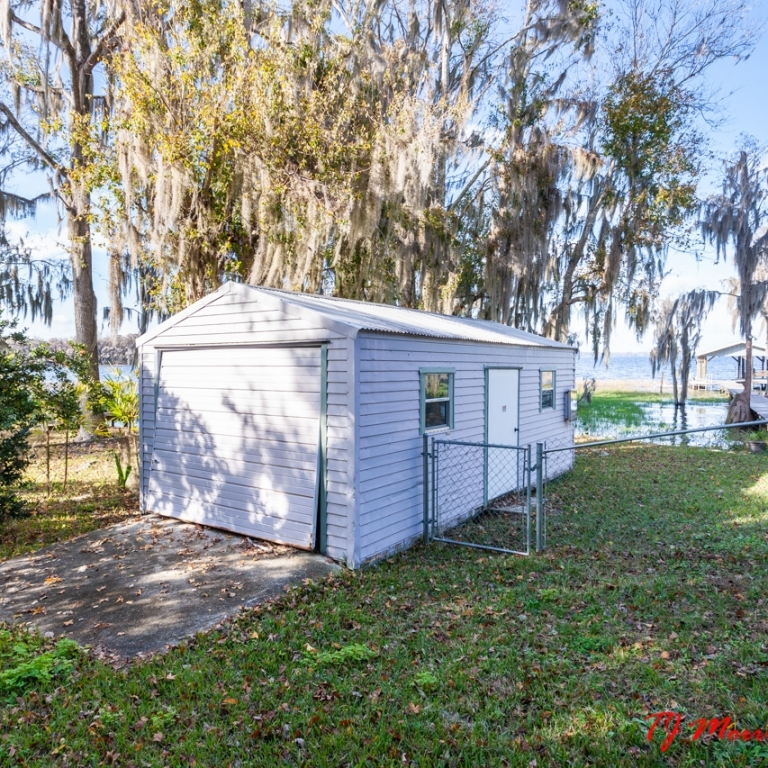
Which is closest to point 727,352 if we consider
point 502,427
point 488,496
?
point 502,427

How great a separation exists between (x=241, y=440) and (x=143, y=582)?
6.16ft

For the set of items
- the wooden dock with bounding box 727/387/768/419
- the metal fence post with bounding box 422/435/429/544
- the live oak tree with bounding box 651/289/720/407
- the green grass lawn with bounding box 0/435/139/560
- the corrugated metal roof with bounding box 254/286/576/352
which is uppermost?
the live oak tree with bounding box 651/289/720/407

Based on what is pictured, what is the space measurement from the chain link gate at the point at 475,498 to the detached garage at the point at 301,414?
22cm

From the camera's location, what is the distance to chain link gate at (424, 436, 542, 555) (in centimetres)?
642

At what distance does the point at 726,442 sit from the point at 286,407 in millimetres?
13941

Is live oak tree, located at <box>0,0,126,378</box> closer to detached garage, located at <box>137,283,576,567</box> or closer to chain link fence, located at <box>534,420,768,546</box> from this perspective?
detached garage, located at <box>137,283,576,567</box>

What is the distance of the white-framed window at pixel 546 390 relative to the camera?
10.2 meters

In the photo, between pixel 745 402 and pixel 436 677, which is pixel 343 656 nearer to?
pixel 436 677

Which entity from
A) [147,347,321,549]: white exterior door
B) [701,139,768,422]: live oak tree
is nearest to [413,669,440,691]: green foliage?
[147,347,321,549]: white exterior door

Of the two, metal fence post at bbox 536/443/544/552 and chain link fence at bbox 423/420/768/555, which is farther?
chain link fence at bbox 423/420/768/555

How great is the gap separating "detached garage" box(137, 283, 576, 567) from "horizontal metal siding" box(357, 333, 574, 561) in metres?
0.02

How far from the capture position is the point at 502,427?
855 centimetres

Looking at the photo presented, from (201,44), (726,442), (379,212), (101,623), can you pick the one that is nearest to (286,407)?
(101,623)

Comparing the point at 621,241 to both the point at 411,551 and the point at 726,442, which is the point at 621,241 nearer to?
the point at 726,442
